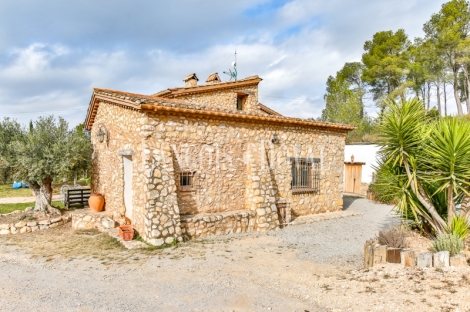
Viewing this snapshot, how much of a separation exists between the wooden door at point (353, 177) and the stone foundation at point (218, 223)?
12464 millimetres

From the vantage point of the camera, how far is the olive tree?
10750 millimetres

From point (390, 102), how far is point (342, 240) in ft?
13.3

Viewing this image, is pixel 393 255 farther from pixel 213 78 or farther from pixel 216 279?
pixel 213 78

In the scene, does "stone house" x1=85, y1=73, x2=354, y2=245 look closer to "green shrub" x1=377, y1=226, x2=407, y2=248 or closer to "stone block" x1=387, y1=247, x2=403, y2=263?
"green shrub" x1=377, y1=226, x2=407, y2=248

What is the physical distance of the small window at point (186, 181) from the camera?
9.40 meters

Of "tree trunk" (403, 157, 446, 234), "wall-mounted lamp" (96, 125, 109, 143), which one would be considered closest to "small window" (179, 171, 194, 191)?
"wall-mounted lamp" (96, 125, 109, 143)

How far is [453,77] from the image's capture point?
2781cm

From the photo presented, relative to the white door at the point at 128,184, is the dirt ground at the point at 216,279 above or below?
below

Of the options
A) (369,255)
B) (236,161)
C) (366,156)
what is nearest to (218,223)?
(236,161)

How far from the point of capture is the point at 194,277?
6062 millimetres

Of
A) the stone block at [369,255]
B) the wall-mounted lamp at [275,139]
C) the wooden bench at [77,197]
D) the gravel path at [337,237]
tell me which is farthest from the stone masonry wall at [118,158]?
the stone block at [369,255]

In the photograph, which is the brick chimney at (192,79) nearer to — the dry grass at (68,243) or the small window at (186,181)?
the small window at (186,181)

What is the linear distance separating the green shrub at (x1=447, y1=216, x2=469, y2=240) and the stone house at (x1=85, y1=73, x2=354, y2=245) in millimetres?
5041

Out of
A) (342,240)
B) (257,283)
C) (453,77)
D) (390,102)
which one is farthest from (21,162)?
(453,77)
